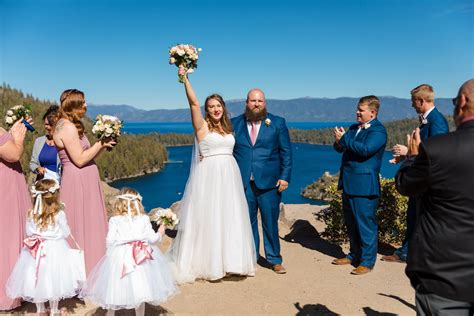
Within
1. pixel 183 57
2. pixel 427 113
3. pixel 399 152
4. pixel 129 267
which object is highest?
pixel 183 57

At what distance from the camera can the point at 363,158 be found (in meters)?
6.55

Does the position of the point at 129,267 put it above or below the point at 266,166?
below

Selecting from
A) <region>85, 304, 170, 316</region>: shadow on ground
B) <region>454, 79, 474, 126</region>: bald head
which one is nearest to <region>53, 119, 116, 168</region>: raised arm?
<region>85, 304, 170, 316</region>: shadow on ground

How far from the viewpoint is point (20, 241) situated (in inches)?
205

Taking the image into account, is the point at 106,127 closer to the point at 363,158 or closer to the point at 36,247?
the point at 36,247

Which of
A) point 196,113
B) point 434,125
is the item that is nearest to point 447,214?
point 434,125

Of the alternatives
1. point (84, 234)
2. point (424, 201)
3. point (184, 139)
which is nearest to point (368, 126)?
point (424, 201)

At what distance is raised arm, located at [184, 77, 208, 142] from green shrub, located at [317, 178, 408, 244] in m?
3.80

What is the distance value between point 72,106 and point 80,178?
35.2 inches

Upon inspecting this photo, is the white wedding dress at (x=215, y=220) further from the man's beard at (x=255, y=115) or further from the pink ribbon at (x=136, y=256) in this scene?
the pink ribbon at (x=136, y=256)

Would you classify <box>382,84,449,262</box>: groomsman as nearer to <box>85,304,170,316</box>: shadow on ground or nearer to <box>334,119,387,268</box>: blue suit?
<box>334,119,387,268</box>: blue suit

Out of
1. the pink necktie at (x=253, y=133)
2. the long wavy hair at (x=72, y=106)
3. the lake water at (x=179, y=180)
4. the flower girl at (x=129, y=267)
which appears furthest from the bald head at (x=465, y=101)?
the lake water at (x=179, y=180)

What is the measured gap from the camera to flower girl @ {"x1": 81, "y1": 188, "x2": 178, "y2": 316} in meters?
4.27

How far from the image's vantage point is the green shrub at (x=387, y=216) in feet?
27.1
